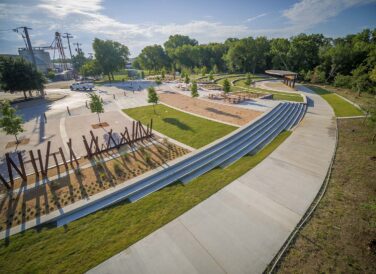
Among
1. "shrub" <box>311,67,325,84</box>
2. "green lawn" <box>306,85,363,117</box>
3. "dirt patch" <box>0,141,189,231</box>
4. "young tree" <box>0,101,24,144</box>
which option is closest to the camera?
"dirt patch" <box>0,141,189,231</box>

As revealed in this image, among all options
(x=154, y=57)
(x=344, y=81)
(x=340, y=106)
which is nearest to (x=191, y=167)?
(x=340, y=106)

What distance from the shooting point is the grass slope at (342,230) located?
22.2 ft

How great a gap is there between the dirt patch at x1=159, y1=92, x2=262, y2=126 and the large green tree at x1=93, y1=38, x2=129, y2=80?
37.4m

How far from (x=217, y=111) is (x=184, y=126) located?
22.3 feet

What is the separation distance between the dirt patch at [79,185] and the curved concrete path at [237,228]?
471 cm

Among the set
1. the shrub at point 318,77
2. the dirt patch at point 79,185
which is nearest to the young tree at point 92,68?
the dirt patch at point 79,185

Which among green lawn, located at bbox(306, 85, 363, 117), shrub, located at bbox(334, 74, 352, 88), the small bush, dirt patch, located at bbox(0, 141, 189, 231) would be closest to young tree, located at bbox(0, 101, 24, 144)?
dirt patch, located at bbox(0, 141, 189, 231)

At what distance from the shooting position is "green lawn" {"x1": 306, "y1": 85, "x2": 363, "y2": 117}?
80.9 feet

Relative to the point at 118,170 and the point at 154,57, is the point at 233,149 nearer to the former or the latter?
the point at 118,170

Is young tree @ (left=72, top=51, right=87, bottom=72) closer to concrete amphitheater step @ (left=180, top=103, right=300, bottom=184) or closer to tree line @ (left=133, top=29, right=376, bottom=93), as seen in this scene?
tree line @ (left=133, top=29, right=376, bottom=93)

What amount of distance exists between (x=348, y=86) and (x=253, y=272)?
4925 centimetres

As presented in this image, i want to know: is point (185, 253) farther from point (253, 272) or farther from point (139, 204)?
point (139, 204)

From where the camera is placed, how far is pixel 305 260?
693 centimetres

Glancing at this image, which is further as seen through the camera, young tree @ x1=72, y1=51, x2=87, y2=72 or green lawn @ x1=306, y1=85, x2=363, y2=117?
young tree @ x1=72, y1=51, x2=87, y2=72
